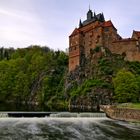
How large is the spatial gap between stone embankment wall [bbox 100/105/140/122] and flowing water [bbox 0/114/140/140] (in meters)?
2.35

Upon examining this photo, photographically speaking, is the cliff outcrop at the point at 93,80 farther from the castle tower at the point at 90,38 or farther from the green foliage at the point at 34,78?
the green foliage at the point at 34,78

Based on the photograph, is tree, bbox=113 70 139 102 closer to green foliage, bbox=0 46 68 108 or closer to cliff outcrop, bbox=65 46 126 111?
cliff outcrop, bbox=65 46 126 111

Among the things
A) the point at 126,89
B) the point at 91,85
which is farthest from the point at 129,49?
the point at 126,89

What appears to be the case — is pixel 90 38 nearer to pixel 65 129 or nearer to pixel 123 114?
pixel 123 114

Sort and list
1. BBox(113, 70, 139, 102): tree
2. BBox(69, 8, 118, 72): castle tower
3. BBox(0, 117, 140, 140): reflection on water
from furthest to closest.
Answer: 1. BBox(69, 8, 118, 72): castle tower
2. BBox(113, 70, 139, 102): tree
3. BBox(0, 117, 140, 140): reflection on water

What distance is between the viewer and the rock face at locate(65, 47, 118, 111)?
6882 centimetres

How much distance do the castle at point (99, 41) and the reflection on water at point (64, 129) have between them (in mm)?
37349

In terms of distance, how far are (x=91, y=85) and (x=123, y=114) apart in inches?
1134

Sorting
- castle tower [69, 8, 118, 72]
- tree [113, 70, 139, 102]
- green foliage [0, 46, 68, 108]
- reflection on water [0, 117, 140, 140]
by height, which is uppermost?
castle tower [69, 8, 118, 72]

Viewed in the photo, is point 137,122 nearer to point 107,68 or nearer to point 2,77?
point 107,68

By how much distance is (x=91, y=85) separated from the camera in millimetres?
73062

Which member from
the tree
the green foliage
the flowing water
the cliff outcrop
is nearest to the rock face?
the cliff outcrop

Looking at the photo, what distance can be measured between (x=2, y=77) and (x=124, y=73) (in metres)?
52.7

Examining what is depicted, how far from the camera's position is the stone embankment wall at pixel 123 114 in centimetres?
4191
